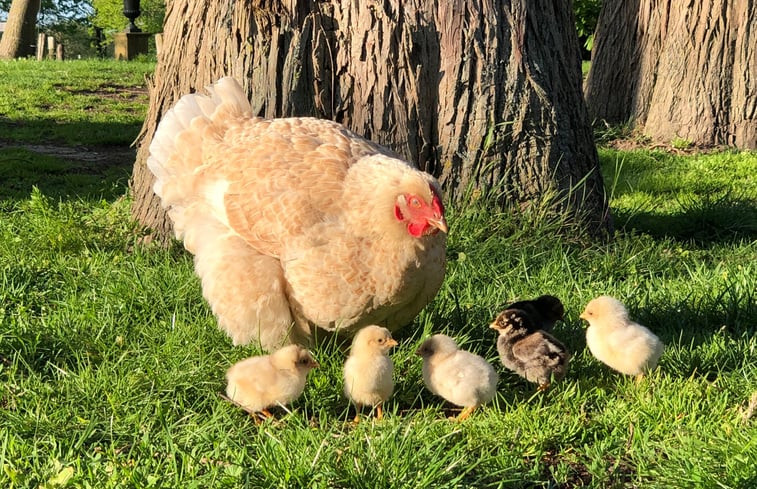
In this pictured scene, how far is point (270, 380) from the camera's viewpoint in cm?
329

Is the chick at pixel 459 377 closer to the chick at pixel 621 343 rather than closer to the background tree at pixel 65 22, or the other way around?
the chick at pixel 621 343

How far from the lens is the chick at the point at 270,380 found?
329cm

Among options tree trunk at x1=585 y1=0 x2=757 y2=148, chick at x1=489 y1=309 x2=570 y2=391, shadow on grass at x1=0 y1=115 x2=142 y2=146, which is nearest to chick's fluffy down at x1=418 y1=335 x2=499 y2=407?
chick at x1=489 y1=309 x2=570 y2=391

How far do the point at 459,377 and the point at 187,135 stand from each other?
2159mm

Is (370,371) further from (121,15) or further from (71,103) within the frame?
(121,15)

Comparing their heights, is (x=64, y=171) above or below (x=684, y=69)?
below

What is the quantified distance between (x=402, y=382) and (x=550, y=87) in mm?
2657

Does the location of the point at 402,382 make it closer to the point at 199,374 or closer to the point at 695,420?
the point at 199,374

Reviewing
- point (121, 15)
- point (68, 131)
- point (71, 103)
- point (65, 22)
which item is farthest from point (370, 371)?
point (65, 22)

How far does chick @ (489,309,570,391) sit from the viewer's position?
11.6 ft

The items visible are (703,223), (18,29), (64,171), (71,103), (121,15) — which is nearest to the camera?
(703,223)

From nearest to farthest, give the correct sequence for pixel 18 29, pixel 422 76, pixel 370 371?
pixel 370 371 < pixel 422 76 < pixel 18 29

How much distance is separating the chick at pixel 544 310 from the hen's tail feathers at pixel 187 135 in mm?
1828

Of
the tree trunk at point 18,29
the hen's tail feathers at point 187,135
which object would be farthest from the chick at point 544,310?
the tree trunk at point 18,29
